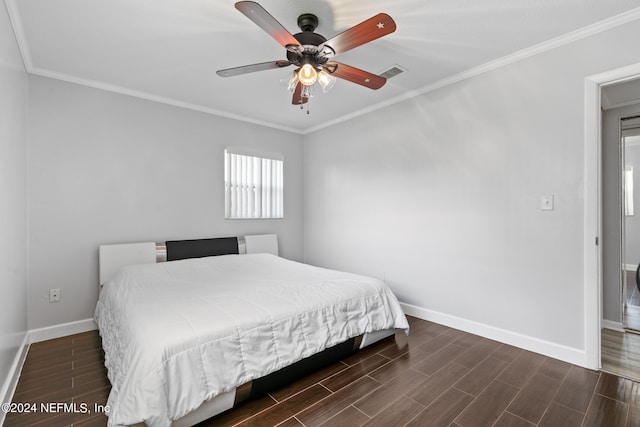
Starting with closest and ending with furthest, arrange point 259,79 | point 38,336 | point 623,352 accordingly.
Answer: point 623,352
point 38,336
point 259,79

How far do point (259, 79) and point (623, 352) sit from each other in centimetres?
416

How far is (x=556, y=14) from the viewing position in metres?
2.09

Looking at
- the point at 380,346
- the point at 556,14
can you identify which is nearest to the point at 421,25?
the point at 556,14

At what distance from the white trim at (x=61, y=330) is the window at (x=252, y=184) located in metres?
1.89

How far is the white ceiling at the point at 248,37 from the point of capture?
200cm

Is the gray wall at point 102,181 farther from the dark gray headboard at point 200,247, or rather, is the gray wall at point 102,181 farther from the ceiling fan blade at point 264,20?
the ceiling fan blade at point 264,20

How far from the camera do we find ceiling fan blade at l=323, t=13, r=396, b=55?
5.21 feet

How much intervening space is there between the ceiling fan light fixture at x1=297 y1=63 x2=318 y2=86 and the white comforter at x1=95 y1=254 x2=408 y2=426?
1569mm

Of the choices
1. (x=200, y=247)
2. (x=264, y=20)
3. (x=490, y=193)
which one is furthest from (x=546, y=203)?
(x=200, y=247)

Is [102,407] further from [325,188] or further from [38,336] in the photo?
[325,188]

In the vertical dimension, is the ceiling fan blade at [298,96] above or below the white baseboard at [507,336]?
above

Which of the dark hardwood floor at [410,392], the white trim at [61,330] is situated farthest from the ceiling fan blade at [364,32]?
the white trim at [61,330]

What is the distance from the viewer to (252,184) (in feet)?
14.5

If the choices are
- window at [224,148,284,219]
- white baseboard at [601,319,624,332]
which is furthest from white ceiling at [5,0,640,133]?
white baseboard at [601,319,624,332]
